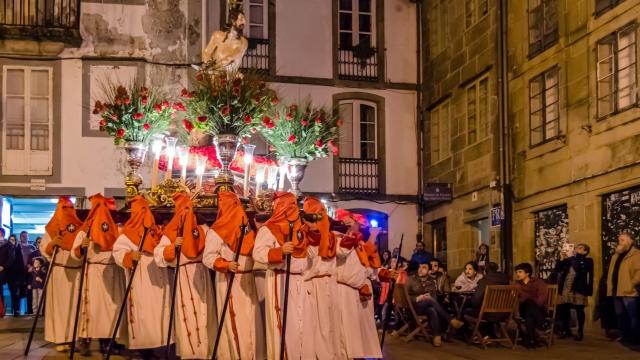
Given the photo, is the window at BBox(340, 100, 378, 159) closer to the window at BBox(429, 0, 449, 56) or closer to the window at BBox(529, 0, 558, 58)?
the window at BBox(429, 0, 449, 56)

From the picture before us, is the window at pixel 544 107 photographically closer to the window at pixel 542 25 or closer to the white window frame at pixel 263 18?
the window at pixel 542 25

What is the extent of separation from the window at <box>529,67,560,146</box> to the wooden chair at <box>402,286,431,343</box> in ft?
18.5

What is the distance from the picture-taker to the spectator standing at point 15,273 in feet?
61.0

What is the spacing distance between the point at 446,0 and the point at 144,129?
13249mm

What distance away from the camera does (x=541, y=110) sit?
19.5 meters

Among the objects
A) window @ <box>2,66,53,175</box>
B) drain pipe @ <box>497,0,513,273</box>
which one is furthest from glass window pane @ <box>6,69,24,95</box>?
drain pipe @ <box>497,0,513,273</box>

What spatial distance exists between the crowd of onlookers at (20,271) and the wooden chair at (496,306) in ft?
28.2

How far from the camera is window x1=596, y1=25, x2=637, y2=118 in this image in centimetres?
1633

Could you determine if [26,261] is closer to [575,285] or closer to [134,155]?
[134,155]

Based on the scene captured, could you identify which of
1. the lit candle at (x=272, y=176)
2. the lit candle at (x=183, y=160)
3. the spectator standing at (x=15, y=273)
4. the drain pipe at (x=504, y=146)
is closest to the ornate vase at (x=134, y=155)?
the lit candle at (x=183, y=160)

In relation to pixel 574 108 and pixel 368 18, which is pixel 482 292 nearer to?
pixel 574 108

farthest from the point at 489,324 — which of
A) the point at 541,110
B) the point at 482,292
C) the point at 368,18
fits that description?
the point at 368,18

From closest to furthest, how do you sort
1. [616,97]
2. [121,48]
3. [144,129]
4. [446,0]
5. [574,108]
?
[144,129] → [616,97] → [574,108] → [121,48] → [446,0]

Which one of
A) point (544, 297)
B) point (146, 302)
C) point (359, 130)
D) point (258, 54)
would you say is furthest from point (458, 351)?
point (258, 54)
